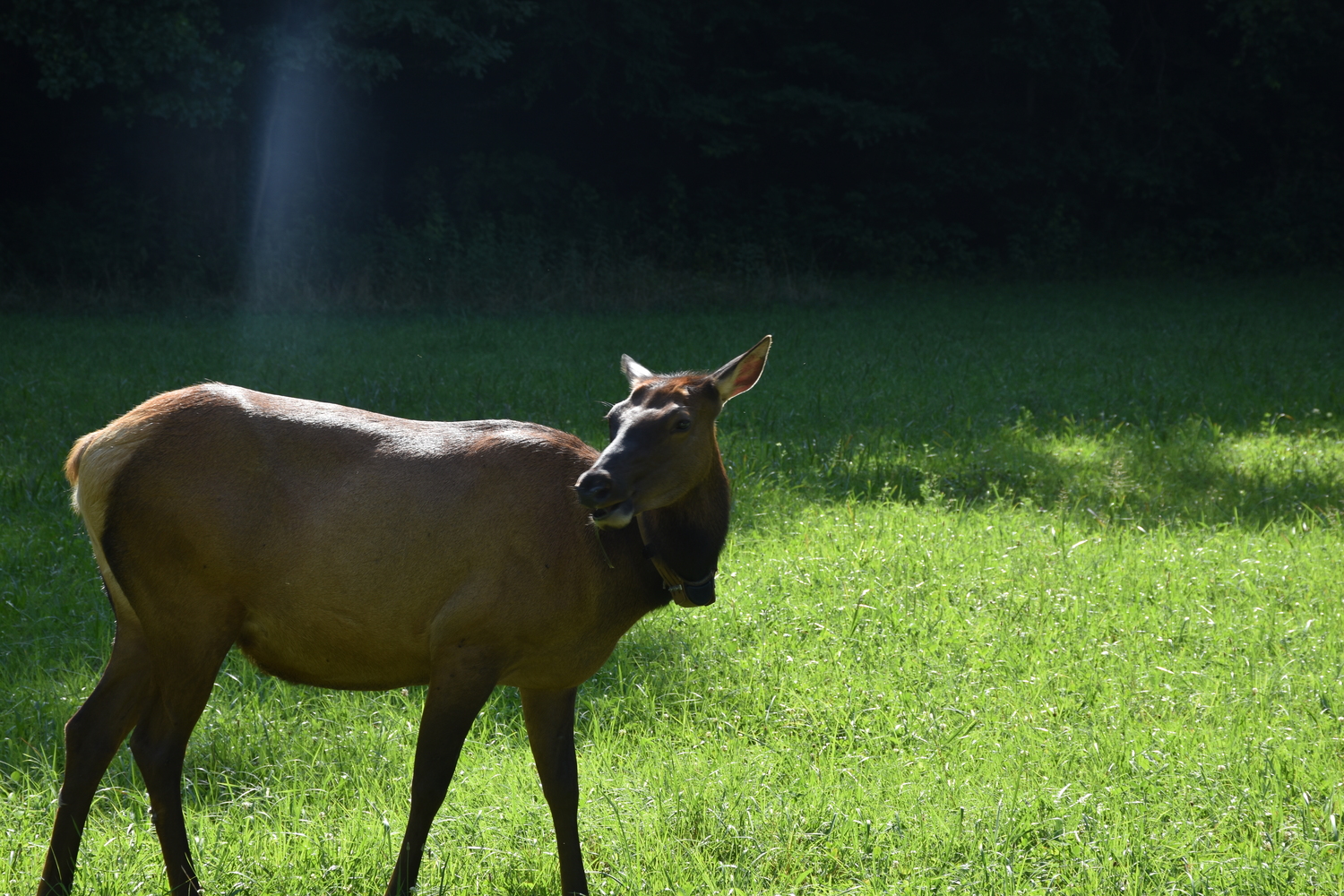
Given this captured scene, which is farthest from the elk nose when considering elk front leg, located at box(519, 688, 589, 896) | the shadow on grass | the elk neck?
the shadow on grass

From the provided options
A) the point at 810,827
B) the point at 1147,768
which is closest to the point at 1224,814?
the point at 1147,768

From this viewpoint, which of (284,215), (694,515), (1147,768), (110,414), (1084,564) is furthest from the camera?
(284,215)

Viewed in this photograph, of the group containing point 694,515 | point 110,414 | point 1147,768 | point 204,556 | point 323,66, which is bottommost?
point 110,414

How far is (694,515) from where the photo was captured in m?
3.36

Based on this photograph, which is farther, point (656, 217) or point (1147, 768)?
point (656, 217)

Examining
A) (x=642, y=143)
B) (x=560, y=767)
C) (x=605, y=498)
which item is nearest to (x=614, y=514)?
(x=605, y=498)

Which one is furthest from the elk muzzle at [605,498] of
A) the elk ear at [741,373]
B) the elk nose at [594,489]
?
the elk ear at [741,373]

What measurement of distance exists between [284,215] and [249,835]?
1961 cm

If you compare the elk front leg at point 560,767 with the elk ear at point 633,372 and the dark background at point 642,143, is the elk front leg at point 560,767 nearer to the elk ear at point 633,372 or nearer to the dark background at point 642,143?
the elk ear at point 633,372

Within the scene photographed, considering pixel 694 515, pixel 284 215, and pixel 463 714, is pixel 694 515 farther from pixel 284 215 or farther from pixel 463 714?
pixel 284 215

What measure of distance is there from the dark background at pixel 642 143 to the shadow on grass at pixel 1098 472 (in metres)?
11.4

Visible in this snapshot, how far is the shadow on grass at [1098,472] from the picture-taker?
7.35 meters

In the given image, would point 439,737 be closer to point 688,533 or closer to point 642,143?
point 688,533

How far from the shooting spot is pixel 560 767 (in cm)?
344
